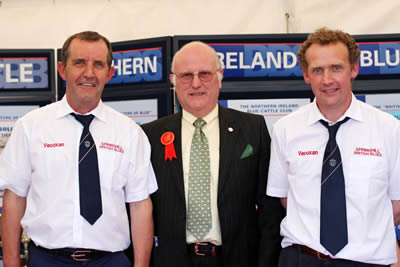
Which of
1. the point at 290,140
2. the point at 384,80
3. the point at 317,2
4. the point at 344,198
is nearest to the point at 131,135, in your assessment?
the point at 290,140

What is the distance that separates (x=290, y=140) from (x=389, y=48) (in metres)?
1.54

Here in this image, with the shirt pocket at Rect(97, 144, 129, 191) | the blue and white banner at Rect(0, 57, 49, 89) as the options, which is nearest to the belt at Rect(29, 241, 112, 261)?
the shirt pocket at Rect(97, 144, 129, 191)

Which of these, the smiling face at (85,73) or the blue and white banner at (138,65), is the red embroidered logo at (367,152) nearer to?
the smiling face at (85,73)

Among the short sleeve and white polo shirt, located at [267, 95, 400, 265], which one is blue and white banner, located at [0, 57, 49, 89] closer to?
the short sleeve

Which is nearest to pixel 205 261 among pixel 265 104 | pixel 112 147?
pixel 112 147

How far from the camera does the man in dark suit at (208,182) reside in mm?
2186

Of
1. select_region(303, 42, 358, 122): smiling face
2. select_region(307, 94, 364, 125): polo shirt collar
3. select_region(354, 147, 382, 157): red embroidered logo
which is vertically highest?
select_region(303, 42, 358, 122): smiling face

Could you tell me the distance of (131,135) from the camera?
2199mm

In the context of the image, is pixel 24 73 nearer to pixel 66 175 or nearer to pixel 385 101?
pixel 66 175

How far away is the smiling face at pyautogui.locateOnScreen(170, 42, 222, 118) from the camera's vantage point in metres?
2.31

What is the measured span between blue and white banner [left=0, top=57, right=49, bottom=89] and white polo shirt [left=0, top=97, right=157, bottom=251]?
1429mm

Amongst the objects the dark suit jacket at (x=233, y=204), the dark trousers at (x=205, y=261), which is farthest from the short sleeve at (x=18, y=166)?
the dark trousers at (x=205, y=261)

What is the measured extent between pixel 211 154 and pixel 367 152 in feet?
2.36

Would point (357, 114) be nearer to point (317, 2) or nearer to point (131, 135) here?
point (131, 135)
